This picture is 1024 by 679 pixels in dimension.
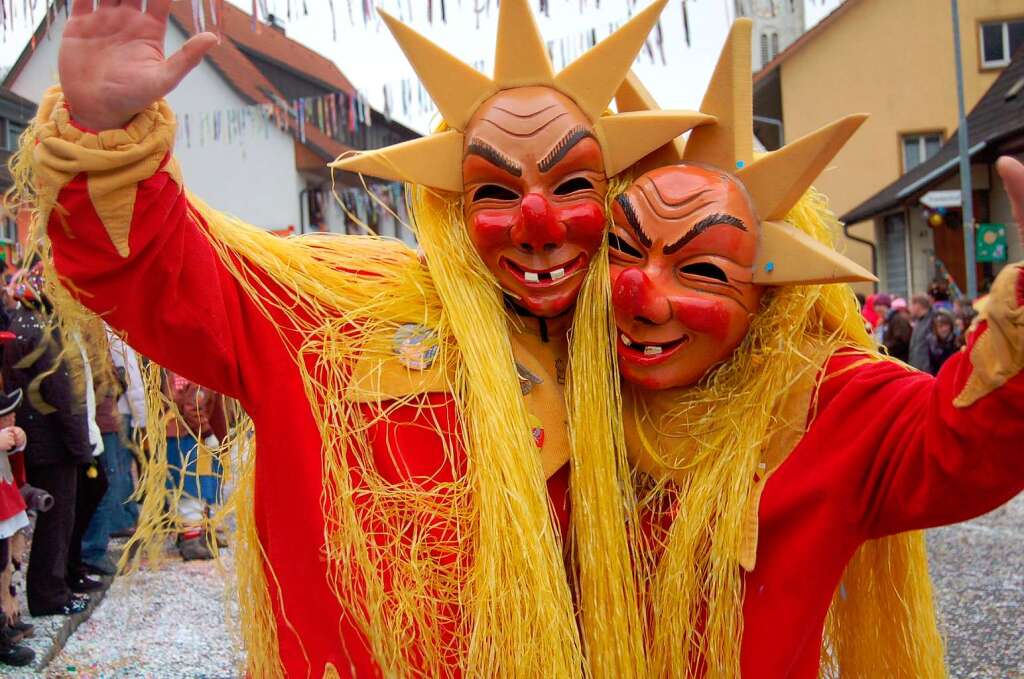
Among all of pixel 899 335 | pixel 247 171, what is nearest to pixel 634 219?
pixel 899 335

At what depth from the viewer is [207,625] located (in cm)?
398

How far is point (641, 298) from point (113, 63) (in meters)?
0.86

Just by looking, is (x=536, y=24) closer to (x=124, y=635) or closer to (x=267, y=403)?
(x=267, y=403)

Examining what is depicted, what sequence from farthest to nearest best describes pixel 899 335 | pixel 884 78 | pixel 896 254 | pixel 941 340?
pixel 884 78 < pixel 896 254 < pixel 899 335 < pixel 941 340

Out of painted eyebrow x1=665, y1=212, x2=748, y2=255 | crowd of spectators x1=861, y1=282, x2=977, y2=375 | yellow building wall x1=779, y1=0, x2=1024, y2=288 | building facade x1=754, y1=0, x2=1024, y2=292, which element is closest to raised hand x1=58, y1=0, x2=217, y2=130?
painted eyebrow x1=665, y1=212, x2=748, y2=255

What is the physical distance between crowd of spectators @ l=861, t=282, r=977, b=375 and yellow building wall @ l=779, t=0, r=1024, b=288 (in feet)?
19.6

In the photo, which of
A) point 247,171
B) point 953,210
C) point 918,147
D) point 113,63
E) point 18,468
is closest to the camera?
point 113,63

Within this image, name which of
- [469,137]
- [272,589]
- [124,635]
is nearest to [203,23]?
[469,137]

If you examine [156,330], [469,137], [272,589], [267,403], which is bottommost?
[272,589]

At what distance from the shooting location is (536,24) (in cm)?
173

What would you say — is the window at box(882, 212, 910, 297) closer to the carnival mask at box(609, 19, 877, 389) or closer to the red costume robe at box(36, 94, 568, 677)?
the carnival mask at box(609, 19, 877, 389)

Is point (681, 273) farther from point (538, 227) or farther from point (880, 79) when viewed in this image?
point (880, 79)

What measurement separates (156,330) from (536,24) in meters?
0.83

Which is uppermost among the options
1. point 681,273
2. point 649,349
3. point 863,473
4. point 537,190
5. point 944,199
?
point 944,199
